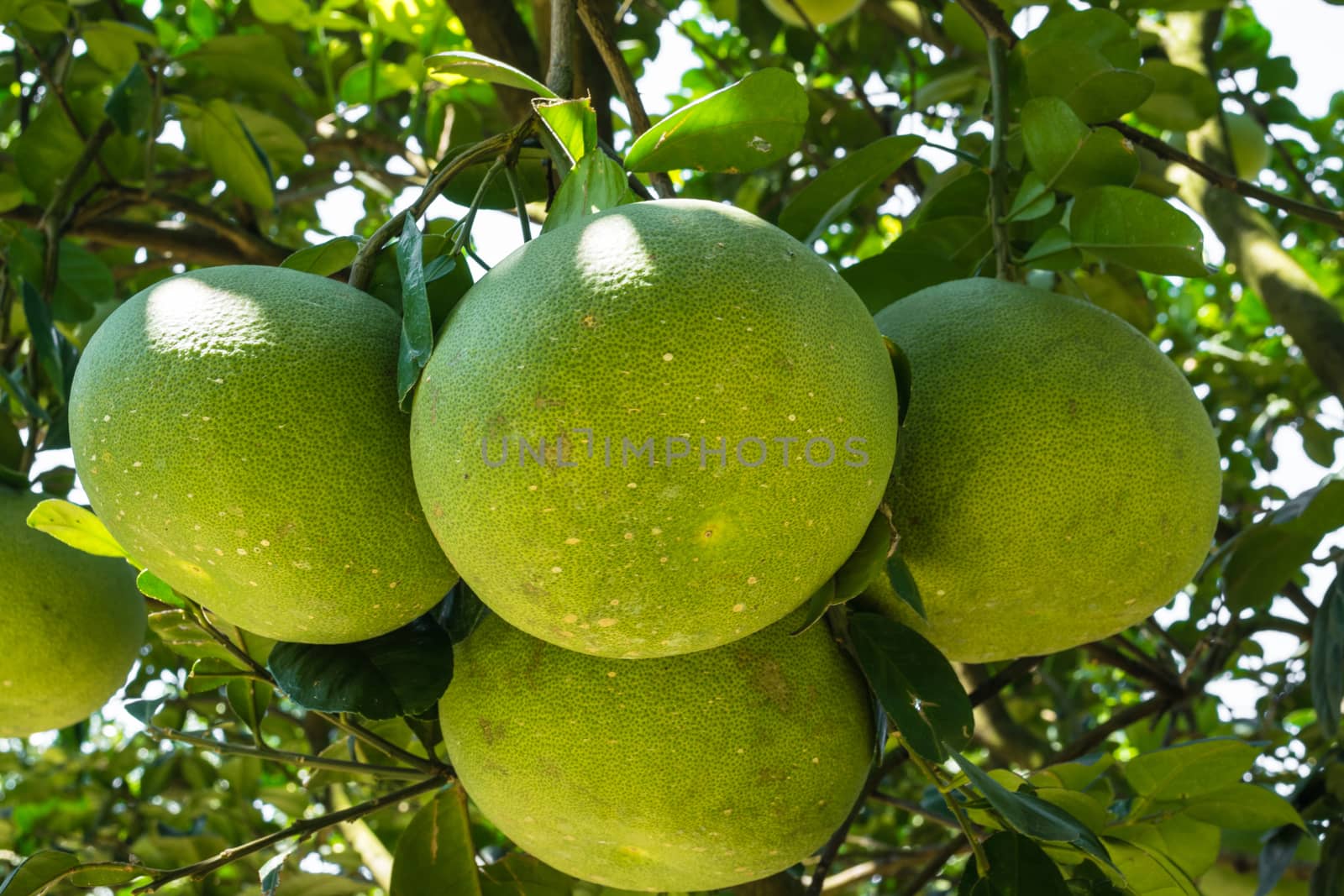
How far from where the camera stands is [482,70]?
0.98 m

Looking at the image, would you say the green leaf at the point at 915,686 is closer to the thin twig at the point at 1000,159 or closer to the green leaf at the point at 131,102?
the thin twig at the point at 1000,159

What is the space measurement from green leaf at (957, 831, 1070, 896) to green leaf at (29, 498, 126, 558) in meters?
0.81

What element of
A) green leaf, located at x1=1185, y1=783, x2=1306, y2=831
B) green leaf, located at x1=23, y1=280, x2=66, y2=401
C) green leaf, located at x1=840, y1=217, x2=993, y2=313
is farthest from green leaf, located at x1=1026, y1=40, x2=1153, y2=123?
green leaf, located at x1=23, y1=280, x2=66, y2=401

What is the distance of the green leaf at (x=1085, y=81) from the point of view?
126cm

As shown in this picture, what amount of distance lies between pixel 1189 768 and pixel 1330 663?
0.23 meters

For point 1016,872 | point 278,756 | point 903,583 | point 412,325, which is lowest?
point 278,756

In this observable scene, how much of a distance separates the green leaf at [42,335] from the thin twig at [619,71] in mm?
821

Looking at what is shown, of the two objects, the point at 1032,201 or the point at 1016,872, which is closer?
the point at 1016,872

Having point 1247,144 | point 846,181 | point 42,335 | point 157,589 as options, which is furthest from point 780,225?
point 1247,144

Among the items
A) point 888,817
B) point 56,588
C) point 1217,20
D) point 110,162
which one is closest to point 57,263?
point 110,162

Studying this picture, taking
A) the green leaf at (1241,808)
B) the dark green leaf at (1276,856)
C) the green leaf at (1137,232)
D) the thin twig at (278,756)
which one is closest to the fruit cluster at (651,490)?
the green leaf at (1137,232)

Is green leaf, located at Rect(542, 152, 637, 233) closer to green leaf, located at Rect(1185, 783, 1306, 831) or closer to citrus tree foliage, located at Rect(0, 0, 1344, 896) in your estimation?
citrus tree foliage, located at Rect(0, 0, 1344, 896)

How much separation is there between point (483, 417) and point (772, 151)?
40 centimetres

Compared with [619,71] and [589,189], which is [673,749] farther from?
[619,71]
